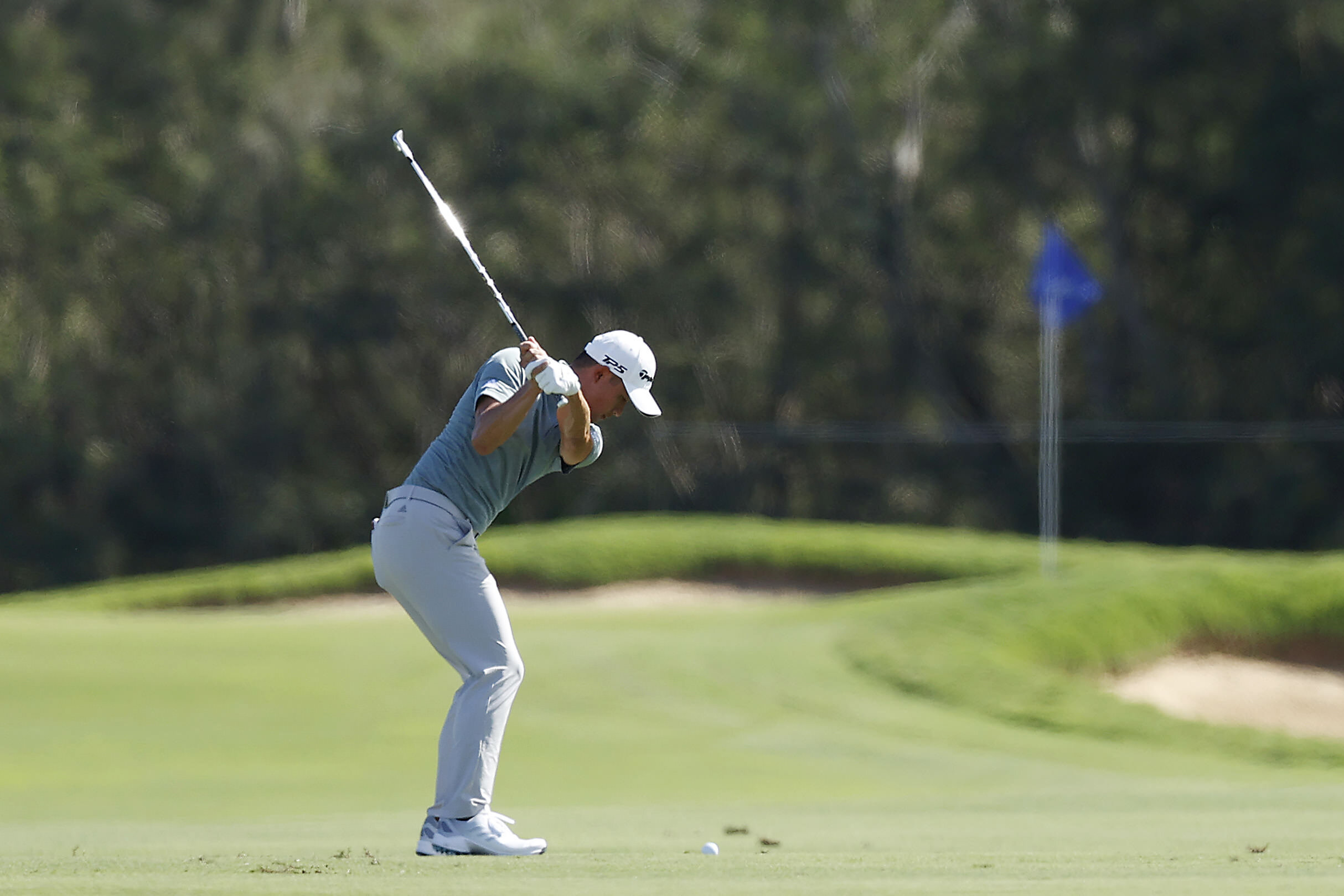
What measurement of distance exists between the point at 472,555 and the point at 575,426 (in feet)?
1.96

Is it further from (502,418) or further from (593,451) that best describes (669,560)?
(502,418)

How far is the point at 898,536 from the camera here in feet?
84.9

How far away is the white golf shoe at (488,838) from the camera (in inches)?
250

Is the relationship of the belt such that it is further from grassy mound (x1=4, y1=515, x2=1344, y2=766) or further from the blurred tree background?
the blurred tree background

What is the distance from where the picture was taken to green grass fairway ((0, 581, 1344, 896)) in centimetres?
573

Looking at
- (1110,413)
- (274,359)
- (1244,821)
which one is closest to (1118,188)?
(1110,413)

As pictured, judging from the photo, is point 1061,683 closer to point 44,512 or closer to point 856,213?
point 856,213

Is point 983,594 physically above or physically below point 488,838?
above

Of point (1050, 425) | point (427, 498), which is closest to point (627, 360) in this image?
point (427, 498)

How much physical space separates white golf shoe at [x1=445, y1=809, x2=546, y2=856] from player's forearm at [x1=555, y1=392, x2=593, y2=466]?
51.2 inches

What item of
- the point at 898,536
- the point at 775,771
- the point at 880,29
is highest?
the point at 880,29

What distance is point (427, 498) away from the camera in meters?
6.38

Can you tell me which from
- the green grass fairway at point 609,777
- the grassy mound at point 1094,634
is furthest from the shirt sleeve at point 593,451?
the grassy mound at point 1094,634

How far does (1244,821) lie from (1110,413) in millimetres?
28012
